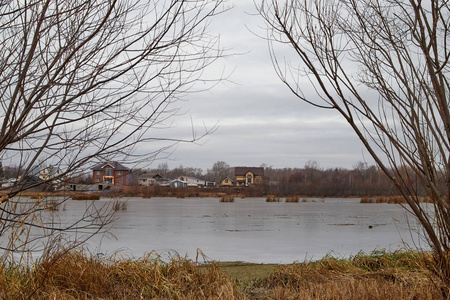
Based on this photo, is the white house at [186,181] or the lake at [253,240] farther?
the white house at [186,181]

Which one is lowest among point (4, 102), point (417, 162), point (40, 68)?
point (417, 162)

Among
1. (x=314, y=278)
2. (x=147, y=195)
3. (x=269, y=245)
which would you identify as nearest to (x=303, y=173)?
(x=147, y=195)

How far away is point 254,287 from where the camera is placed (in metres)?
6.23

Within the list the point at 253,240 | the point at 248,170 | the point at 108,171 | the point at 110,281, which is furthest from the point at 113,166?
the point at 248,170

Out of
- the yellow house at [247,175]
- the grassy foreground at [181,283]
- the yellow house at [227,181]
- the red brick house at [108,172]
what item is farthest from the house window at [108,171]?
the yellow house at [247,175]

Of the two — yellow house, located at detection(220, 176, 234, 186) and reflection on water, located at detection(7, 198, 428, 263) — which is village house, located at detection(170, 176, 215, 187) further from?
reflection on water, located at detection(7, 198, 428, 263)

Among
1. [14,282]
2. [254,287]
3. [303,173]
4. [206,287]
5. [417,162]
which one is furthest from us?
[303,173]

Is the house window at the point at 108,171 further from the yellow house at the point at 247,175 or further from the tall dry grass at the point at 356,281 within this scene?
the yellow house at the point at 247,175

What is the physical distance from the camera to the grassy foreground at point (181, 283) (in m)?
4.79

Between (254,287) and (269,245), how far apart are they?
23.9 feet

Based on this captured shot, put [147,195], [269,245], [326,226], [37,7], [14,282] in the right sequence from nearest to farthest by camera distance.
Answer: [37,7] → [14,282] → [269,245] → [326,226] → [147,195]

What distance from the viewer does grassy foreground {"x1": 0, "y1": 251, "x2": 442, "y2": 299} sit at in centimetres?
479

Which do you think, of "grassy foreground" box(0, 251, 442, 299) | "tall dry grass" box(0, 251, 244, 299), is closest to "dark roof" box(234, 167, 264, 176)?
"grassy foreground" box(0, 251, 442, 299)

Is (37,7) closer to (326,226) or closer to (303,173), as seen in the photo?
(326,226)
